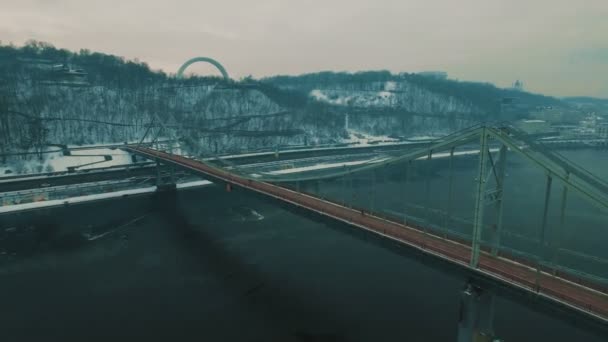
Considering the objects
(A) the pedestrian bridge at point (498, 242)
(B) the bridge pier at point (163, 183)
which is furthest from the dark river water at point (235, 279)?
(B) the bridge pier at point (163, 183)

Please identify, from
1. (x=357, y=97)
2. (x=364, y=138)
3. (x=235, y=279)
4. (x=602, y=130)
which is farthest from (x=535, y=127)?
(x=235, y=279)

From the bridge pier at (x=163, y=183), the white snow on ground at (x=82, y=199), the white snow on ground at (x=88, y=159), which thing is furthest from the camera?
the white snow on ground at (x=88, y=159)

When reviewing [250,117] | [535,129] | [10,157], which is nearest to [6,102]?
[10,157]

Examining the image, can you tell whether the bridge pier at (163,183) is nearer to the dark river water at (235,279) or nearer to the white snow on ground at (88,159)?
the dark river water at (235,279)

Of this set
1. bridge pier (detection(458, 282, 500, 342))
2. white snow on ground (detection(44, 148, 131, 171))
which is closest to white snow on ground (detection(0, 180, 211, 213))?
white snow on ground (detection(44, 148, 131, 171))

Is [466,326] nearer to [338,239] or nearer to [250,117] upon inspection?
[338,239]

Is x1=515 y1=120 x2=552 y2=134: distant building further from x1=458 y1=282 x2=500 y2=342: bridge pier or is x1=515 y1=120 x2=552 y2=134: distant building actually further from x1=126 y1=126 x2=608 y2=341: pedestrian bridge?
x1=458 y1=282 x2=500 y2=342: bridge pier

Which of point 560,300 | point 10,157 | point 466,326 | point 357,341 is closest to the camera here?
point 560,300

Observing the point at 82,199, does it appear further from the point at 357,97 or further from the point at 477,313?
the point at 357,97
